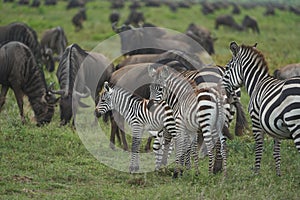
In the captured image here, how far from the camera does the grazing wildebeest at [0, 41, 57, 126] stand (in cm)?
1128

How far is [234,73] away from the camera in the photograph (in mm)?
8359

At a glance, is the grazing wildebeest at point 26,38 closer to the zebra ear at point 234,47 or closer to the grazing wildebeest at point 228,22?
the zebra ear at point 234,47

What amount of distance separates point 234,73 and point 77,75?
13.2 ft

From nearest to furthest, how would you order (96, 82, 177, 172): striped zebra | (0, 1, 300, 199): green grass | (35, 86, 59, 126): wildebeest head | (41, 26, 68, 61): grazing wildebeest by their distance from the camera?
(0, 1, 300, 199): green grass < (96, 82, 177, 172): striped zebra < (35, 86, 59, 126): wildebeest head < (41, 26, 68, 61): grazing wildebeest

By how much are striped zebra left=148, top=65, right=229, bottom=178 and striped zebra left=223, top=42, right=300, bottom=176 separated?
18.6 inches

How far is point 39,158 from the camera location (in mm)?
8625

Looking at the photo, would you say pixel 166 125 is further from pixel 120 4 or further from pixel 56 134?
pixel 120 4

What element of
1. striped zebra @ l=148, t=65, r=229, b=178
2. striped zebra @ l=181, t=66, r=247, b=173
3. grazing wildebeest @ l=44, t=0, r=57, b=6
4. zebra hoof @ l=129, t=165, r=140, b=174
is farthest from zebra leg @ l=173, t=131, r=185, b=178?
grazing wildebeest @ l=44, t=0, r=57, b=6

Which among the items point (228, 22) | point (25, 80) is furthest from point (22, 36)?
point (228, 22)

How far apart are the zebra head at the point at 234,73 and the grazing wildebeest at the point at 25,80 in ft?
13.0

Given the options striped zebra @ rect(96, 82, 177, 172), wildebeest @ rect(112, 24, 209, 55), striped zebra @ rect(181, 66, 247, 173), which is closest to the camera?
striped zebra @ rect(96, 82, 177, 172)

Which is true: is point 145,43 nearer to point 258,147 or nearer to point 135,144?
point 135,144

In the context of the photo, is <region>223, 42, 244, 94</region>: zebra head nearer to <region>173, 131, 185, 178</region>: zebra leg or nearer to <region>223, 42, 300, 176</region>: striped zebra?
<region>223, 42, 300, 176</region>: striped zebra

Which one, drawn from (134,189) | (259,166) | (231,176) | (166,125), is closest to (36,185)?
(134,189)
